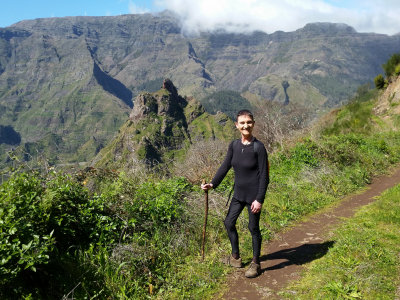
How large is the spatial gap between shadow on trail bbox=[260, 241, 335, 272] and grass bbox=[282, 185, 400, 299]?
0.62 feet

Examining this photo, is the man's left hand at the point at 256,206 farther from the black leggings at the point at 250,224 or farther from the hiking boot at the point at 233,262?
the hiking boot at the point at 233,262

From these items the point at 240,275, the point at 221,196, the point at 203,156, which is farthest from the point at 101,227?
the point at 203,156

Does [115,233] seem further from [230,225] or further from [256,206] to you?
[256,206]

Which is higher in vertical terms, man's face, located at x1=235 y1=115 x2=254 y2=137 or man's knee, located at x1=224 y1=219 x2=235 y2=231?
man's face, located at x1=235 y1=115 x2=254 y2=137

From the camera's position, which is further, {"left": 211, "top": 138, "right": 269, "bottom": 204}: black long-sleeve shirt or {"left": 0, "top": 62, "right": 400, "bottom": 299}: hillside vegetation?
{"left": 211, "top": 138, "right": 269, "bottom": 204}: black long-sleeve shirt

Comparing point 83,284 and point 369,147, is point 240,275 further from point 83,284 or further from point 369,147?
point 369,147

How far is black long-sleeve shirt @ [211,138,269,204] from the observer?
14.4ft

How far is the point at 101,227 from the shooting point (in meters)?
4.95

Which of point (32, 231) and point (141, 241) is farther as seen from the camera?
point (141, 241)

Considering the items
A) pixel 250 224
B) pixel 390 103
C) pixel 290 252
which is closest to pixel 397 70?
pixel 390 103

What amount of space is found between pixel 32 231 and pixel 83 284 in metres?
1.03

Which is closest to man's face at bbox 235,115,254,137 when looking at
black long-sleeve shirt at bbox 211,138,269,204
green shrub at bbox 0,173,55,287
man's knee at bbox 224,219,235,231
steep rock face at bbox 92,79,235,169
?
black long-sleeve shirt at bbox 211,138,269,204

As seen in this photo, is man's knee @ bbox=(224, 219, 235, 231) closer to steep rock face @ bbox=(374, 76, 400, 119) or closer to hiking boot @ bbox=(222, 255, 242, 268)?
hiking boot @ bbox=(222, 255, 242, 268)

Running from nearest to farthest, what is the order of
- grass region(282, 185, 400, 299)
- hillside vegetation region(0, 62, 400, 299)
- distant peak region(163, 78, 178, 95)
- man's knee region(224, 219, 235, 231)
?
hillside vegetation region(0, 62, 400, 299)
grass region(282, 185, 400, 299)
man's knee region(224, 219, 235, 231)
distant peak region(163, 78, 178, 95)
